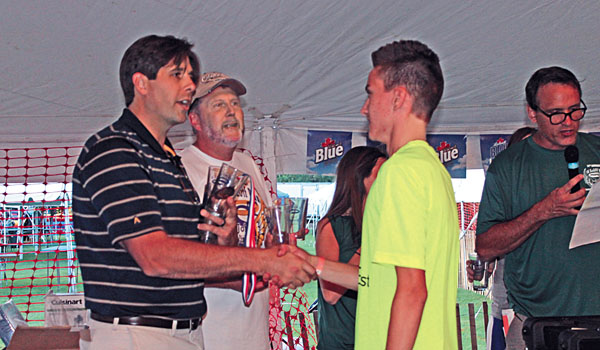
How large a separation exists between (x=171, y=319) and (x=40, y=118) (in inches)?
113

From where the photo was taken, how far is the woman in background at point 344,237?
287cm

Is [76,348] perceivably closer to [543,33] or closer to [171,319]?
[171,319]

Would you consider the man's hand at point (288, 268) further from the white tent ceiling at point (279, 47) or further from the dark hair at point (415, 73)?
the white tent ceiling at point (279, 47)

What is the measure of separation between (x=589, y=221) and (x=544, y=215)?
0.62 feet

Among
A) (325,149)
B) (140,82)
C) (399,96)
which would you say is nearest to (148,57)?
(140,82)

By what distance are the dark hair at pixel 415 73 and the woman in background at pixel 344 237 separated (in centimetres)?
121

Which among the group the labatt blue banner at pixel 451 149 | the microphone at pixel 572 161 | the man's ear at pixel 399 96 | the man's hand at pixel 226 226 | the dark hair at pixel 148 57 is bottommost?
the man's hand at pixel 226 226

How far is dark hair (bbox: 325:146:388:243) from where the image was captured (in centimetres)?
305

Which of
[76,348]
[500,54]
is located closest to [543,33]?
[500,54]

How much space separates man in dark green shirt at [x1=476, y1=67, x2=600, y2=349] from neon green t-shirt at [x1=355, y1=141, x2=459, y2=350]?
0.86 metres

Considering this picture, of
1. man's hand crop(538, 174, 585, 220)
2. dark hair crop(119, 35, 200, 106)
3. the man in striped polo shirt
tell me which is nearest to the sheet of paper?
man's hand crop(538, 174, 585, 220)

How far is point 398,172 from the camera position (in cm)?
169

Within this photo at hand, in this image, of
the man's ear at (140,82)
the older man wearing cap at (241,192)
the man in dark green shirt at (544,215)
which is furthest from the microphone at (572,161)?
the man's ear at (140,82)

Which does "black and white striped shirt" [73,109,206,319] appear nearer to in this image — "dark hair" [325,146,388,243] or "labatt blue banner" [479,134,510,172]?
"dark hair" [325,146,388,243]
